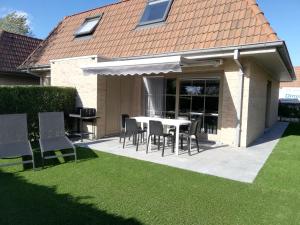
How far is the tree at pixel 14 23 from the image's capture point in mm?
60469

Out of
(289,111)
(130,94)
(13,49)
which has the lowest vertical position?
(289,111)

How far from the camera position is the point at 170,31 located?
17.1 metres

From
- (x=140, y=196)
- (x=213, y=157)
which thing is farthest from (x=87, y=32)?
(x=140, y=196)

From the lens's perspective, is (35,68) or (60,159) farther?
(35,68)

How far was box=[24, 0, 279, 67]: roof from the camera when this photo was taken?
14.0 meters

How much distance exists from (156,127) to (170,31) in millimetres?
7755

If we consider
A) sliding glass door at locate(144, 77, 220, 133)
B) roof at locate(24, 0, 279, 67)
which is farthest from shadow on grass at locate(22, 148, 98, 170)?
roof at locate(24, 0, 279, 67)

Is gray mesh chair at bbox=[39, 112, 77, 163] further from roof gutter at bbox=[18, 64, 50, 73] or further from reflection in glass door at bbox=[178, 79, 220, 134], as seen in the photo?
roof gutter at bbox=[18, 64, 50, 73]

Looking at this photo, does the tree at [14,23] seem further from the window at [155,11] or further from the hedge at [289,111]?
the hedge at [289,111]

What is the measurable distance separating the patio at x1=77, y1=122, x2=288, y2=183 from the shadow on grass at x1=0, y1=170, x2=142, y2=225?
4.73 m

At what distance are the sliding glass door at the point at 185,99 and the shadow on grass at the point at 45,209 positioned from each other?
10.7 meters

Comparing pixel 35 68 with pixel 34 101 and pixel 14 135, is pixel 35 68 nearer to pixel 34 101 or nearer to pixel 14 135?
pixel 34 101

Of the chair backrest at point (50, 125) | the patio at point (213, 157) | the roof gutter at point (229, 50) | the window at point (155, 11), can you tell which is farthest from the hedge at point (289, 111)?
the chair backrest at point (50, 125)

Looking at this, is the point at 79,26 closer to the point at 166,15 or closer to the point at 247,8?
the point at 166,15
